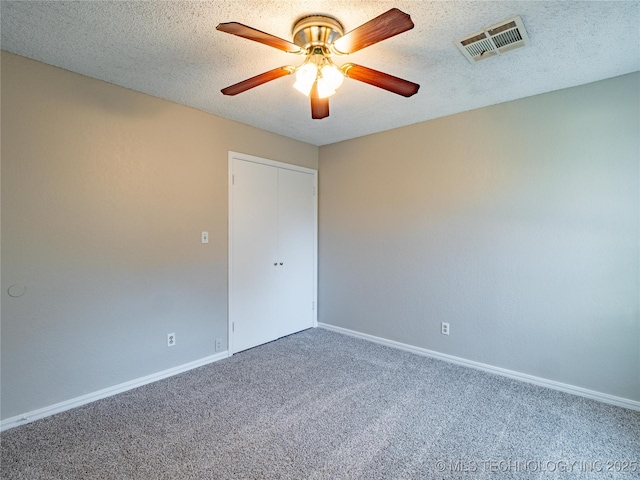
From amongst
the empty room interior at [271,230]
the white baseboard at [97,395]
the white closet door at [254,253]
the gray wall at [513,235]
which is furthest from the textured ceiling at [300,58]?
the white baseboard at [97,395]

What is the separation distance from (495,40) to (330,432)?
8.55ft

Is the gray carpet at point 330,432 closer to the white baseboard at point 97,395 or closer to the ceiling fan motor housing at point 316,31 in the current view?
the white baseboard at point 97,395

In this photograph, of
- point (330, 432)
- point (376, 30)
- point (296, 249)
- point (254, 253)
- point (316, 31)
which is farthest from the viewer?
point (296, 249)

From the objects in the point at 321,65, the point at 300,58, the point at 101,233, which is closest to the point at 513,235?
the point at 321,65

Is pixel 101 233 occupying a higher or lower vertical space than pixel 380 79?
lower

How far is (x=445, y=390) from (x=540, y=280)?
1.20 metres

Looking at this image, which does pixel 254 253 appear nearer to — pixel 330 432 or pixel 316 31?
pixel 330 432

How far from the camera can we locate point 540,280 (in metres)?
2.64

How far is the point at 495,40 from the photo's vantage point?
6.17ft

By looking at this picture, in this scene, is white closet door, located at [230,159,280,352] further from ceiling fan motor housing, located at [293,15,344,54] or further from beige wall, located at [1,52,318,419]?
ceiling fan motor housing, located at [293,15,344,54]

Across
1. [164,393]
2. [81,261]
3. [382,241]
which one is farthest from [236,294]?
[382,241]

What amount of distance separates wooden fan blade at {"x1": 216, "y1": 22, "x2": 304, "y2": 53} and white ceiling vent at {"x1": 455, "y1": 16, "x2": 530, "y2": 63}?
1052mm

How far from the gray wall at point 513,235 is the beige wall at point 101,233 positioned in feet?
5.69

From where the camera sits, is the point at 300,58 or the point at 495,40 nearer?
the point at 495,40
